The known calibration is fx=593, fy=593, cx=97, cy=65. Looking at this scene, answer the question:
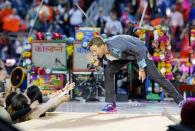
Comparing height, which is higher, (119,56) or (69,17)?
(69,17)

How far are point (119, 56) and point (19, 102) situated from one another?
150 centimetres

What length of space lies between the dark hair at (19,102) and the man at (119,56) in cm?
114

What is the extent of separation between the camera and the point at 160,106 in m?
10.1

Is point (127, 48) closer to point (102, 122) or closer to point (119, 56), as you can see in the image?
point (119, 56)

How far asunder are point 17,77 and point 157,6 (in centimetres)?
705

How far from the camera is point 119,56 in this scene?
8156 mm

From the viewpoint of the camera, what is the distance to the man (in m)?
8.02

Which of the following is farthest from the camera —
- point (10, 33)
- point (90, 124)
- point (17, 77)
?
point (10, 33)

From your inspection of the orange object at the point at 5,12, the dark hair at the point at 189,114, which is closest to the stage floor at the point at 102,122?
the dark hair at the point at 189,114

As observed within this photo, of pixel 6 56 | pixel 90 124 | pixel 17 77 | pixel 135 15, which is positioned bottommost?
pixel 90 124

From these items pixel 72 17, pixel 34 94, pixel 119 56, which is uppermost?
pixel 72 17

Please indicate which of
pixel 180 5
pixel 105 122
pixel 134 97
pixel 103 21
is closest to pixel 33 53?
pixel 134 97

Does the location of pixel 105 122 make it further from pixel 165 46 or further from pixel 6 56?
pixel 6 56

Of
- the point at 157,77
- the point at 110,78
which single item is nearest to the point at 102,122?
the point at 110,78
